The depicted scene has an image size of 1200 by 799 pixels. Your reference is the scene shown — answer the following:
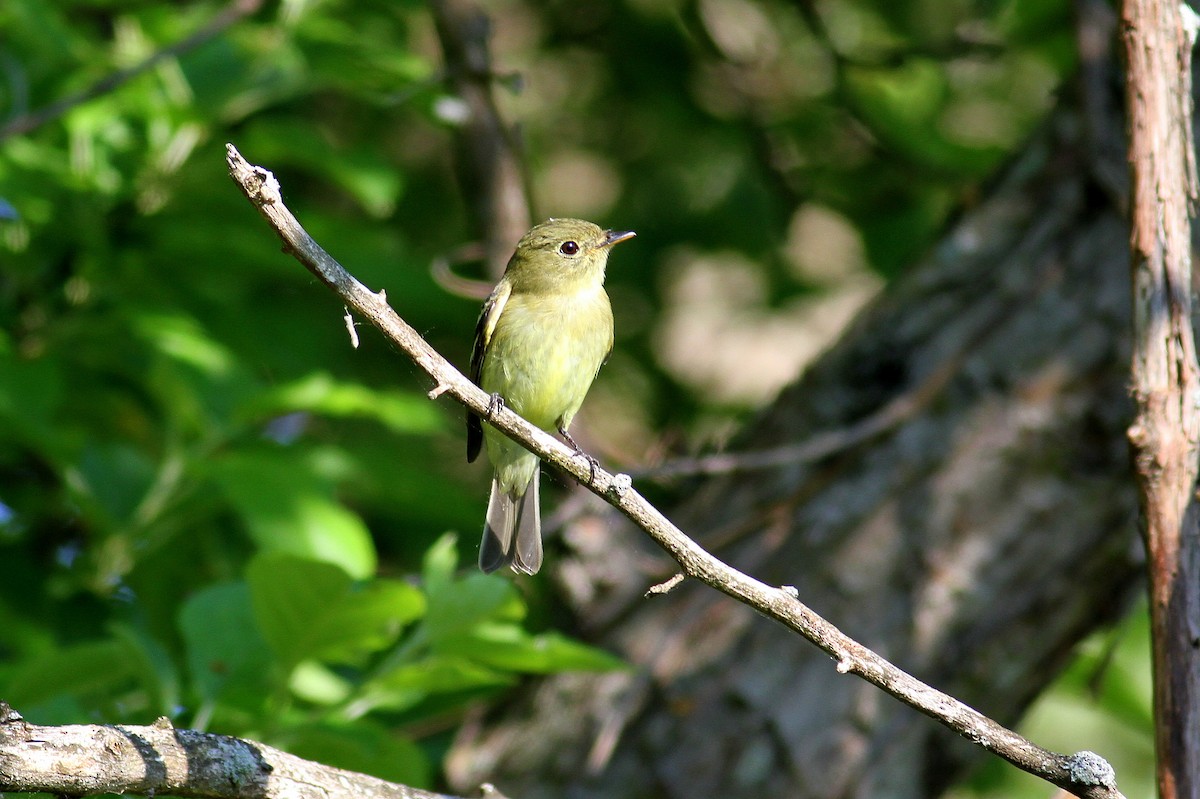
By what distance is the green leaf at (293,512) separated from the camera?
334 cm

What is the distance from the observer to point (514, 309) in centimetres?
438

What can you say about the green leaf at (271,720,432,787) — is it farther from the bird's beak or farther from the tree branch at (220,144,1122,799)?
the bird's beak

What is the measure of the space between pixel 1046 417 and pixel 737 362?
11.9 ft

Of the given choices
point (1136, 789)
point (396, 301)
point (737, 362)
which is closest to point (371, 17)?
point (396, 301)

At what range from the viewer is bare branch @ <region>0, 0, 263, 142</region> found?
3633 mm

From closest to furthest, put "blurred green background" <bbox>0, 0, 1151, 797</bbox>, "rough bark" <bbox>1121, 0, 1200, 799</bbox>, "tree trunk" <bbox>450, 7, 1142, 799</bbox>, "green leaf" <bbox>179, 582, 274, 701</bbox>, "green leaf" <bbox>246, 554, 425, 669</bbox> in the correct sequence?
"rough bark" <bbox>1121, 0, 1200, 799</bbox> → "green leaf" <bbox>246, 554, 425, 669</bbox> → "green leaf" <bbox>179, 582, 274, 701</bbox> → "blurred green background" <bbox>0, 0, 1151, 797</bbox> → "tree trunk" <bbox>450, 7, 1142, 799</bbox>

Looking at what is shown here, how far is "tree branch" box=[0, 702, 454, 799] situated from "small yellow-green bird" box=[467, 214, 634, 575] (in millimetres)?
1855

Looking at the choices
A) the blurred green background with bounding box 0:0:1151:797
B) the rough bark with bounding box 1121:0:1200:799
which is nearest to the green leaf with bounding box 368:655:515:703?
the blurred green background with bounding box 0:0:1151:797

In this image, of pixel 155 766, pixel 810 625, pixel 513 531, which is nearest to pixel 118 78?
pixel 513 531

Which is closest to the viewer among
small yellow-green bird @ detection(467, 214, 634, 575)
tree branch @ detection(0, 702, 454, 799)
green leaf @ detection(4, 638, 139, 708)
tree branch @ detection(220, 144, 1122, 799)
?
tree branch @ detection(0, 702, 454, 799)

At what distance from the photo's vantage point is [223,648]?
9.87ft

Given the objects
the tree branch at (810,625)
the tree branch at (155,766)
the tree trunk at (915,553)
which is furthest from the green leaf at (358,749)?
the tree branch at (810,625)

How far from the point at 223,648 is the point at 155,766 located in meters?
1.07

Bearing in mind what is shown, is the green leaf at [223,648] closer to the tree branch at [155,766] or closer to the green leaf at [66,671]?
the green leaf at [66,671]
